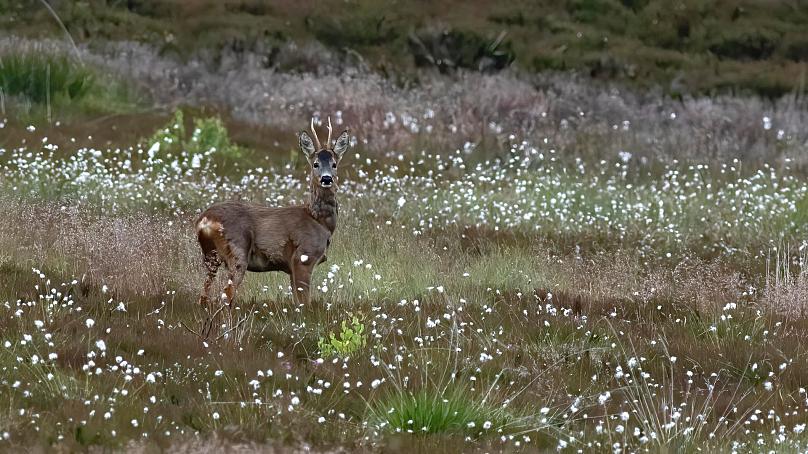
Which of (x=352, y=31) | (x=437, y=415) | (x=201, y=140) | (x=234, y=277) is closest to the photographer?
(x=437, y=415)

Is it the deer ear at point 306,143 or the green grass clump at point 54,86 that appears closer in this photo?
the deer ear at point 306,143

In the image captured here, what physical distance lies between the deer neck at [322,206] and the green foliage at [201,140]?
897cm

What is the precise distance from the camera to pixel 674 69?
88.0ft

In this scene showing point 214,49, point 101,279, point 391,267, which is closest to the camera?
point 101,279

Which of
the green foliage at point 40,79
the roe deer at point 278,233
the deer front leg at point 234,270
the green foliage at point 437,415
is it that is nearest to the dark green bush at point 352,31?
the green foliage at point 40,79

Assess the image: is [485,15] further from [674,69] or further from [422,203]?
[422,203]

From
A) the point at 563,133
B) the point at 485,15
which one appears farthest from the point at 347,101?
the point at 485,15

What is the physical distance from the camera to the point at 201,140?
61.3 ft

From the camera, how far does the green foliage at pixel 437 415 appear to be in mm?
6625

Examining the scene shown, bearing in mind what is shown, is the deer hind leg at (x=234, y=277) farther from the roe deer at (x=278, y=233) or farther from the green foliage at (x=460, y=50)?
the green foliage at (x=460, y=50)

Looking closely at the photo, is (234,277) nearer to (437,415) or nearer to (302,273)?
(302,273)

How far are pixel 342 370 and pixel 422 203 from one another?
851cm

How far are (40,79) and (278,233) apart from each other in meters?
13.4

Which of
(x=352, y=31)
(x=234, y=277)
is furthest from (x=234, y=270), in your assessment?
(x=352, y=31)
